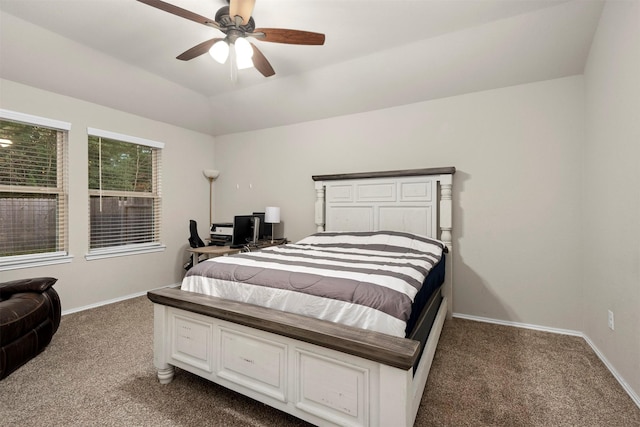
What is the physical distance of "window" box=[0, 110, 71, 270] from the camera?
9.25ft

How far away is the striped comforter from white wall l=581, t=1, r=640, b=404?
118 centimetres

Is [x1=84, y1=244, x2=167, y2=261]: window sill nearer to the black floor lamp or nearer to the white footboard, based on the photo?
the black floor lamp

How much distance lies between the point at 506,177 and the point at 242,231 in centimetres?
314

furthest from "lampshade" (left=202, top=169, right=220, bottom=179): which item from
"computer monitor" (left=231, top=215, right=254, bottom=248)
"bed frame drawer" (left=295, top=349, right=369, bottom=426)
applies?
"bed frame drawer" (left=295, top=349, right=369, bottom=426)

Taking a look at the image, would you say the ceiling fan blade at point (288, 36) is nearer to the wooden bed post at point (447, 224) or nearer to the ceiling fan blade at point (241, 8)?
the ceiling fan blade at point (241, 8)

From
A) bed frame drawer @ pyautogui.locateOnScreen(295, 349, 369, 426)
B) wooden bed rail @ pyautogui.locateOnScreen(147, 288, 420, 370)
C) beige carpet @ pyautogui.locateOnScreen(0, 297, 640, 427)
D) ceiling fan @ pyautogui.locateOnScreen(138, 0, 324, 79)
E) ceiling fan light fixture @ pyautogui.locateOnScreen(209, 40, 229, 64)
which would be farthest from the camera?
ceiling fan light fixture @ pyautogui.locateOnScreen(209, 40, 229, 64)

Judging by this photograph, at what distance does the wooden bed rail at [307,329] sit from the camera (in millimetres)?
1166

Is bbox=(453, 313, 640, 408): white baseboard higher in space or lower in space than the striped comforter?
lower

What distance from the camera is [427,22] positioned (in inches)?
96.6

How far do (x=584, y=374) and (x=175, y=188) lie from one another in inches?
191

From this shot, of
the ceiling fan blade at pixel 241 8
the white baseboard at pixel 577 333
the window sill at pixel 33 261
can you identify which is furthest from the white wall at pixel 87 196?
the white baseboard at pixel 577 333

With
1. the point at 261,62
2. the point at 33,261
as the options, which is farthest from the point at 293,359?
the point at 33,261

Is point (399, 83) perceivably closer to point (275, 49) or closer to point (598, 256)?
point (275, 49)

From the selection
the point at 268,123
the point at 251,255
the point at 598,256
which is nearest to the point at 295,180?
the point at 268,123
